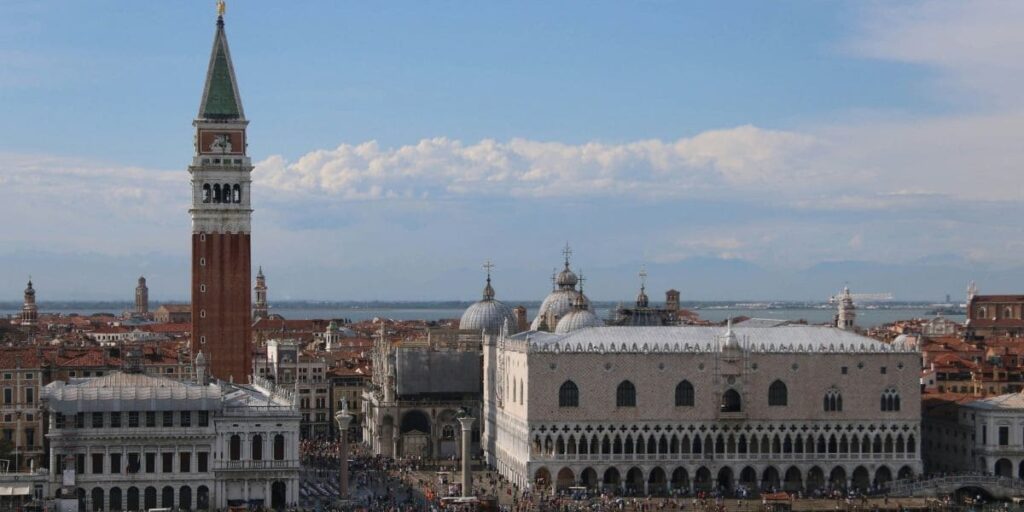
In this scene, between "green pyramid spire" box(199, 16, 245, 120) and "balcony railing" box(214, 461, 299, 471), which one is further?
"green pyramid spire" box(199, 16, 245, 120)

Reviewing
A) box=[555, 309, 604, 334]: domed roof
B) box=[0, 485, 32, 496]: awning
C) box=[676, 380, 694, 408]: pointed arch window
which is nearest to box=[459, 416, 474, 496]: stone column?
box=[676, 380, 694, 408]: pointed arch window

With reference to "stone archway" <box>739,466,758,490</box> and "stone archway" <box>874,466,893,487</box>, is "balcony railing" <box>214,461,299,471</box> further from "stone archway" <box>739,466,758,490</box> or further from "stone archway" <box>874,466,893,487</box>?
"stone archway" <box>874,466,893,487</box>

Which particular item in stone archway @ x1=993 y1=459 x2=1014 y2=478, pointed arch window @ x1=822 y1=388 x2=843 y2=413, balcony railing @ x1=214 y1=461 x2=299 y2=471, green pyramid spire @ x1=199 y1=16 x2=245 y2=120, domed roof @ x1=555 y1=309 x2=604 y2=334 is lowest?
stone archway @ x1=993 y1=459 x2=1014 y2=478

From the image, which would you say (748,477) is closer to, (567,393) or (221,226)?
(567,393)

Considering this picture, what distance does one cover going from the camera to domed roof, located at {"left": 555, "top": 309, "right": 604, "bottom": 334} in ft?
290

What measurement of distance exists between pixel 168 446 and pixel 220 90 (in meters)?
24.9

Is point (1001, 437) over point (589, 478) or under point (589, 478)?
over

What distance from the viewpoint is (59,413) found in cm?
6744

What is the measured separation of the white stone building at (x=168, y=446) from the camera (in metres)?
67.4

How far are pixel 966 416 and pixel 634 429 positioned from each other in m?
15.5

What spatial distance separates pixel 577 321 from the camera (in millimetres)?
88812

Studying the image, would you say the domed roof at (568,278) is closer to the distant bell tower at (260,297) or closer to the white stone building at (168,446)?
the white stone building at (168,446)

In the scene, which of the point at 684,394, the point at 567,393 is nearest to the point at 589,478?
the point at 567,393

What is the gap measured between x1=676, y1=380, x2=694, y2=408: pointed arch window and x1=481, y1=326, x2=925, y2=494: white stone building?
4 cm
